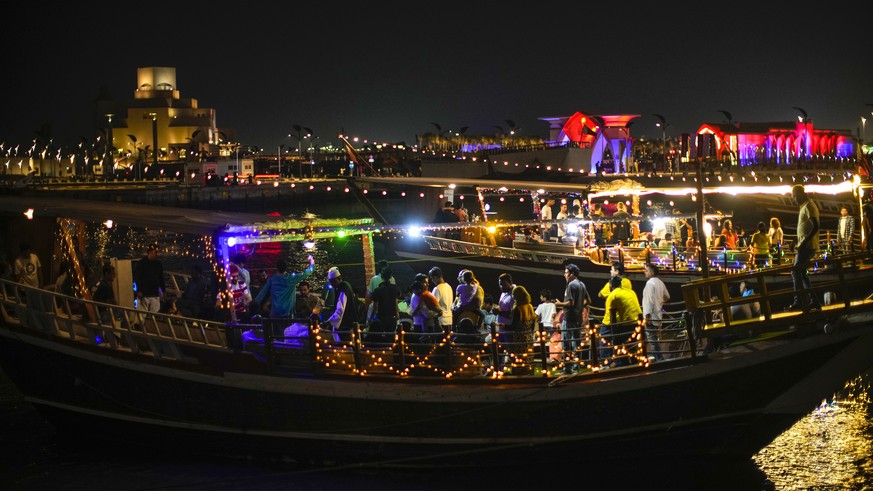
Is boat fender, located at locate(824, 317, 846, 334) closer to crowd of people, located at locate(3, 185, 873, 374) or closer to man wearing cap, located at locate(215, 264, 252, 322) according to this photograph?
crowd of people, located at locate(3, 185, 873, 374)

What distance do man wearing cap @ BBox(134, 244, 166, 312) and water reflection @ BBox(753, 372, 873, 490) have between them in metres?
8.46

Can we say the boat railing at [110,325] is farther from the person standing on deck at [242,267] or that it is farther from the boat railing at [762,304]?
the boat railing at [762,304]

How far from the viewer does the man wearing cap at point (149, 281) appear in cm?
1413

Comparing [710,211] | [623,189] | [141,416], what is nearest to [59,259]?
[141,416]

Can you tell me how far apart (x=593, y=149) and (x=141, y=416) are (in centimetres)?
7058

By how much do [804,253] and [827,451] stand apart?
8.68 feet

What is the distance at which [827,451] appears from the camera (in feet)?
39.9

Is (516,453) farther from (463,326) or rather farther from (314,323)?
(314,323)

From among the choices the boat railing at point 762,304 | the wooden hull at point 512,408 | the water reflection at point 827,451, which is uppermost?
the boat railing at point 762,304

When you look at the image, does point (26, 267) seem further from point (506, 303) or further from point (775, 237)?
point (775, 237)

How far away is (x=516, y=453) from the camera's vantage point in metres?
11.5

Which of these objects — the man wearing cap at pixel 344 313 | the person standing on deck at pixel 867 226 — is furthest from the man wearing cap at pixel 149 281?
the person standing on deck at pixel 867 226

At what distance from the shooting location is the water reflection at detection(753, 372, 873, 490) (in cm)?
1124

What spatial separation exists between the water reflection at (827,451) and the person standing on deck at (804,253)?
6.35 ft
